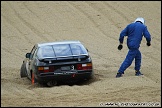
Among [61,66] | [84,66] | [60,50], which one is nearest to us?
[61,66]

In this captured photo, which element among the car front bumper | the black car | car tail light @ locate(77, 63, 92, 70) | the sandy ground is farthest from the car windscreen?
the sandy ground

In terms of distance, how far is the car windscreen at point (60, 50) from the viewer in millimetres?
14695

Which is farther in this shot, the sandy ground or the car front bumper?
the car front bumper

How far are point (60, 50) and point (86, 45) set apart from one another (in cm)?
987

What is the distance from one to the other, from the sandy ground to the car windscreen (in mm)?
919

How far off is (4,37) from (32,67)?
1171cm

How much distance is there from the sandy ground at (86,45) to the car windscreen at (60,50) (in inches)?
36.2

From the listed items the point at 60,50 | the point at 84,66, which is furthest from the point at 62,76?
the point at 60,50

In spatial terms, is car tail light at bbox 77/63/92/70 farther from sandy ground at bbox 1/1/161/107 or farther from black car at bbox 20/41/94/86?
sandy ground at bbox 1/1/161/107

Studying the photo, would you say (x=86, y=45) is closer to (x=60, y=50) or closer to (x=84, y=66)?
(x=60, y=50)

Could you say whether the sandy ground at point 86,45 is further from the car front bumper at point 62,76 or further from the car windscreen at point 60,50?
the car windscreen at point 60,50

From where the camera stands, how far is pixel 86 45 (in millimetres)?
24750

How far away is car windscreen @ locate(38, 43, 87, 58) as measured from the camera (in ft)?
48.2

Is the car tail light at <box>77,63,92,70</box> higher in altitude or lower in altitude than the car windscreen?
lower
